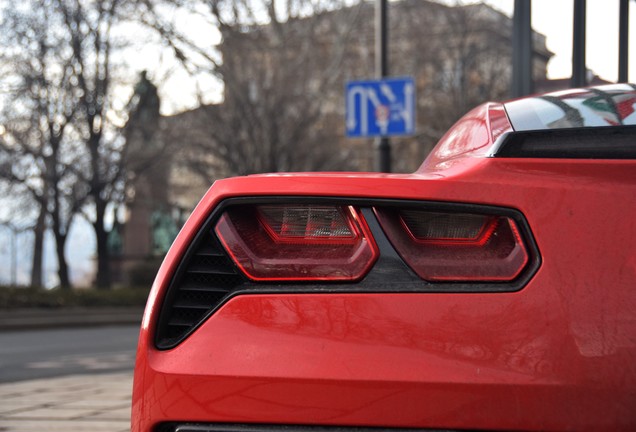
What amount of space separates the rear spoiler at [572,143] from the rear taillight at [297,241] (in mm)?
365

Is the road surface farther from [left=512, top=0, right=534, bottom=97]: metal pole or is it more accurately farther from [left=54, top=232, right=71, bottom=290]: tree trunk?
[left=54, top=232, right=71, bottom=290]: tree trunk

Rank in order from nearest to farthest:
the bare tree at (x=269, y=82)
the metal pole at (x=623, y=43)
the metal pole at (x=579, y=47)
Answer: the metal pole at (x=623, y=43) < the metal pole at (x=579, y=47) < the bare tree at (x=269, y=82)

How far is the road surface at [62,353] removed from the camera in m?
9.85

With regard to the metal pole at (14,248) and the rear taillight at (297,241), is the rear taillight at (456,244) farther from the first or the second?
the metal pole at (14,248)

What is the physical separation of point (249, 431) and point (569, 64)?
555cm

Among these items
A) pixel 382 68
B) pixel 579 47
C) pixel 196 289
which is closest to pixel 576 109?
pixel 196 289

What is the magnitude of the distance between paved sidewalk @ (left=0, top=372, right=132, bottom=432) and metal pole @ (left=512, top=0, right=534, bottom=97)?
11.9 ft

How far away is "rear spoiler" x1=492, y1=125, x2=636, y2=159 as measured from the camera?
203cm

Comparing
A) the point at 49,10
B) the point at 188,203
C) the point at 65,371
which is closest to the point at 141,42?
the point at 49,10

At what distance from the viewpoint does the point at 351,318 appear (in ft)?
6.34

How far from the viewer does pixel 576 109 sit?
2.48 m

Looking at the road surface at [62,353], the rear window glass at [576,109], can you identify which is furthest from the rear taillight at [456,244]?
the road surface at [62,353]

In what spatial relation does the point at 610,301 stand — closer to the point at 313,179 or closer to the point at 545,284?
the point at 545,284

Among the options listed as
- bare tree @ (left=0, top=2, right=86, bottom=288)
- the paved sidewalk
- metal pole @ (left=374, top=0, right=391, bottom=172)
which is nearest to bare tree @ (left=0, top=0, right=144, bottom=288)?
bare tree @ (left=0, top=2, right=86, bottom=288)
